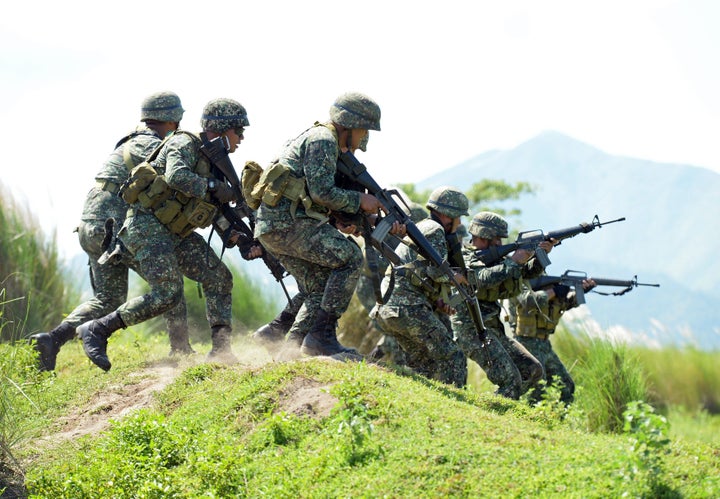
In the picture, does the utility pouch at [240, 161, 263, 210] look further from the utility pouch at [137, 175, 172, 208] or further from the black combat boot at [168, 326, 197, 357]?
the black combat boot at [168, 326, 197, 357]

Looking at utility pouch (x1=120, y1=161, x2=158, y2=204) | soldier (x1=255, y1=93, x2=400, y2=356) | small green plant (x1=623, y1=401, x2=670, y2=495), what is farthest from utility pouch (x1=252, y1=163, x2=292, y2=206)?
small green plant (x1=623, y1=401, x2=670, y2=495)

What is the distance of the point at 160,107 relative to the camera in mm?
9102

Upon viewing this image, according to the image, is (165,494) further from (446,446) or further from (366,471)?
(446,446)

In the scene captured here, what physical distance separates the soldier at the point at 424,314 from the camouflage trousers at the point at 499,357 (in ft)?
1.71

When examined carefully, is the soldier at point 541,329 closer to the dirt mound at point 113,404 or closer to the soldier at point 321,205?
the soldier at point 321,205

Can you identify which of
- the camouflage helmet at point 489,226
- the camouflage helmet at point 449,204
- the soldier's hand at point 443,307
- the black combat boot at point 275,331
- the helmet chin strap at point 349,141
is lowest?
the black combat boot at point 275,331

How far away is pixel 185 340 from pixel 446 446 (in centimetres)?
435

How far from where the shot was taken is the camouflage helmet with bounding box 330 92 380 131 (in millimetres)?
7539

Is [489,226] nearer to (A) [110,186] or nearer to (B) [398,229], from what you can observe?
(B) [398,229]

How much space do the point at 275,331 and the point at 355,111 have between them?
2251 millimetres

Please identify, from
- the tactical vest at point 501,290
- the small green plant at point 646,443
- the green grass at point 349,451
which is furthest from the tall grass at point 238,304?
the small green plant at point 646,443

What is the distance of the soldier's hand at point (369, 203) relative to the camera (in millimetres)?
7504

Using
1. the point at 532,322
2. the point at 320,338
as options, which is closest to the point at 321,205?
the point at 320,338

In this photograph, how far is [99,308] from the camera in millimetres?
9117
